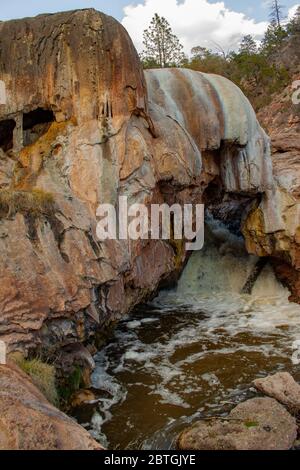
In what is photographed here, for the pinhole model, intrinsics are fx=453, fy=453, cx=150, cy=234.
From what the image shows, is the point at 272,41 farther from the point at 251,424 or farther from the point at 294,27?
the point at 251,424

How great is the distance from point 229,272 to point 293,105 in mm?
15534

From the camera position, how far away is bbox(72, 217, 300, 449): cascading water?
577 centimetres

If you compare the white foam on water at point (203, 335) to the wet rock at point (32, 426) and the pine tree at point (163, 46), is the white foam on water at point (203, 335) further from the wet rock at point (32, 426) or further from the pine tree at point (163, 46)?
the pine tree at point (163, 46)

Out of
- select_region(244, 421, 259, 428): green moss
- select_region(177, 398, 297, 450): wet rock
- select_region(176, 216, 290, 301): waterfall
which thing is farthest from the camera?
select_region(176, 216, 290, 301): waterfall

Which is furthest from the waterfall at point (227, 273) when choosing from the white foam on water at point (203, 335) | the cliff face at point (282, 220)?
the cliff face at point (282, 220)

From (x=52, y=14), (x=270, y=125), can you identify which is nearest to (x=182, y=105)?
(x=52, y=14)

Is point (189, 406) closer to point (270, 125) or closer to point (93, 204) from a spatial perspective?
point (93, 204)

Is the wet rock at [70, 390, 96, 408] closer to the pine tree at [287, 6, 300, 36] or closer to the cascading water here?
the cascading water

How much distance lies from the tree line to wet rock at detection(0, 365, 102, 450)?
21.4m

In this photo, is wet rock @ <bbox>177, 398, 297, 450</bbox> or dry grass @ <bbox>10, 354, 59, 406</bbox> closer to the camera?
wet rock @ <bbox>177, 398, 297, 450</bbox>

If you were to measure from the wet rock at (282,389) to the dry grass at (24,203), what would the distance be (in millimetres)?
3821

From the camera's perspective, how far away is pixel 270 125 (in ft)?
84.1

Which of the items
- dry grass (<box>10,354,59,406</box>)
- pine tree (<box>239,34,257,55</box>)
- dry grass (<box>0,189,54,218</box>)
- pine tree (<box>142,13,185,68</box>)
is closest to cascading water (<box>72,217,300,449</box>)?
dry grass (<box>10,354,59,406</box>)

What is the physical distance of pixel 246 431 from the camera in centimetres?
502
